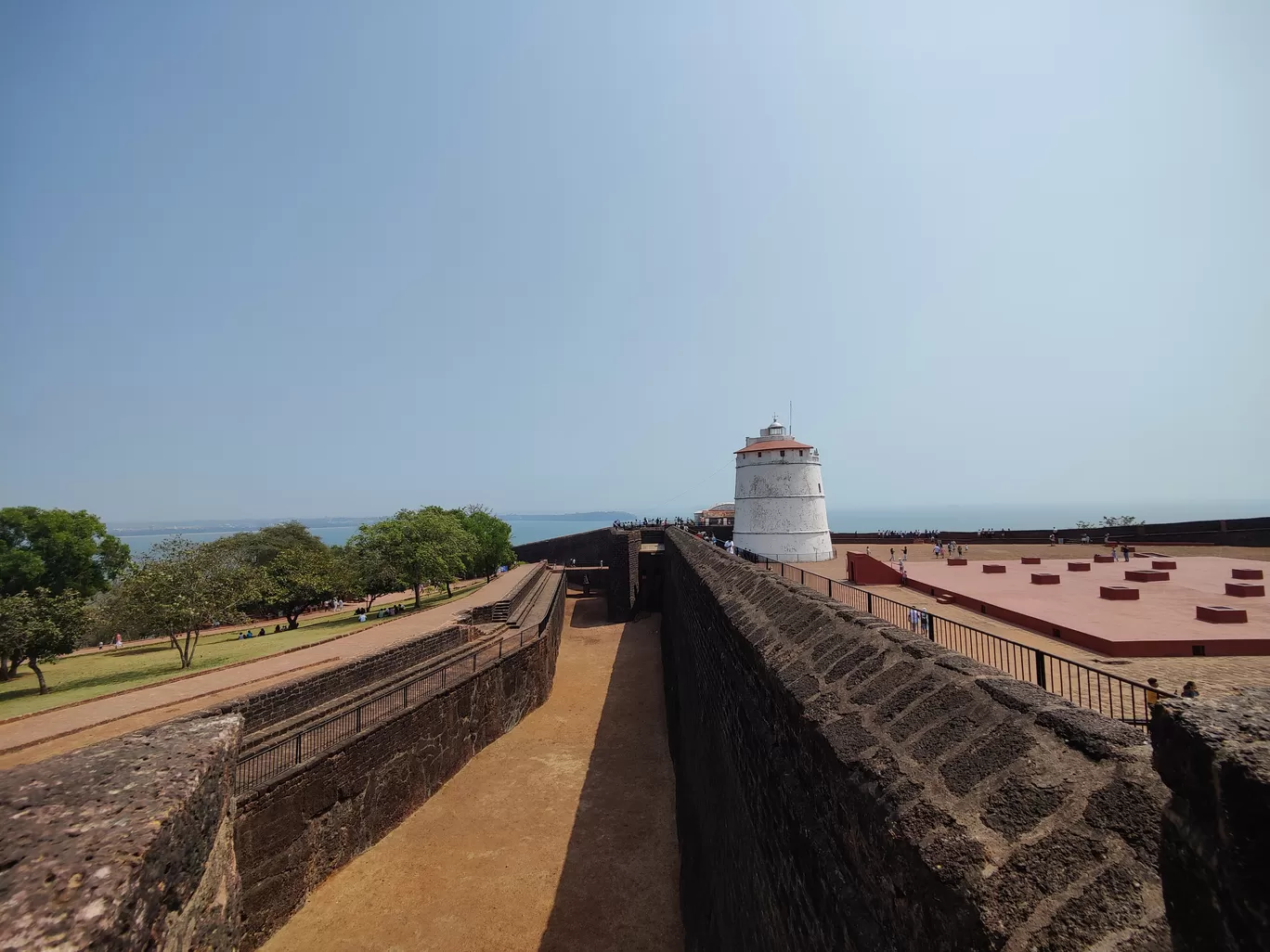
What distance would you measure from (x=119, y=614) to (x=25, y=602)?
2.55 metres

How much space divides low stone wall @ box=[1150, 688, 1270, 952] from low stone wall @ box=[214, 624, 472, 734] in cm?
1116

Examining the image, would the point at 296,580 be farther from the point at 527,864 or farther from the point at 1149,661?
the point at 1149,661

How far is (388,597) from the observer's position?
160 feet

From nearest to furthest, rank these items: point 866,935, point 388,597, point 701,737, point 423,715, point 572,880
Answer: point 866,935
point 701,737
point 572,880
point 423,715
point 388,597

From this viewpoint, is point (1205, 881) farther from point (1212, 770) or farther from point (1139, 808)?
point (1139, 808)

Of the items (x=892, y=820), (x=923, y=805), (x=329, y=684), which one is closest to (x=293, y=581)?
(x=329, y=684)

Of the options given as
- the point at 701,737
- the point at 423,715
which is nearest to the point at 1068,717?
the point at 701,737

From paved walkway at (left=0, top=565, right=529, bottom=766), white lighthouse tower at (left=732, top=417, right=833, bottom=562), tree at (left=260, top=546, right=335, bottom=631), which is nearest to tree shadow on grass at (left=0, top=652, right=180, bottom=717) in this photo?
paved walkway at (left=0, top=565, right=529, bottom=766)

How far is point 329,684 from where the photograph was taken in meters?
13.2

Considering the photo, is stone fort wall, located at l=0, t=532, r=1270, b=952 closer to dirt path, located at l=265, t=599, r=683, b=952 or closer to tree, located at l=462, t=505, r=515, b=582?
dirt path, located at l=265, t=599, r=683, b=952

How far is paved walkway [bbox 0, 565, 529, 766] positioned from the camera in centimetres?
1212

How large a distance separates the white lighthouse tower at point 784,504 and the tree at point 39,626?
2939 centimetres

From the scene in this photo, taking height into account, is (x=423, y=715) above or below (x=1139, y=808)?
below

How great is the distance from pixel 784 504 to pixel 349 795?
25468mm
